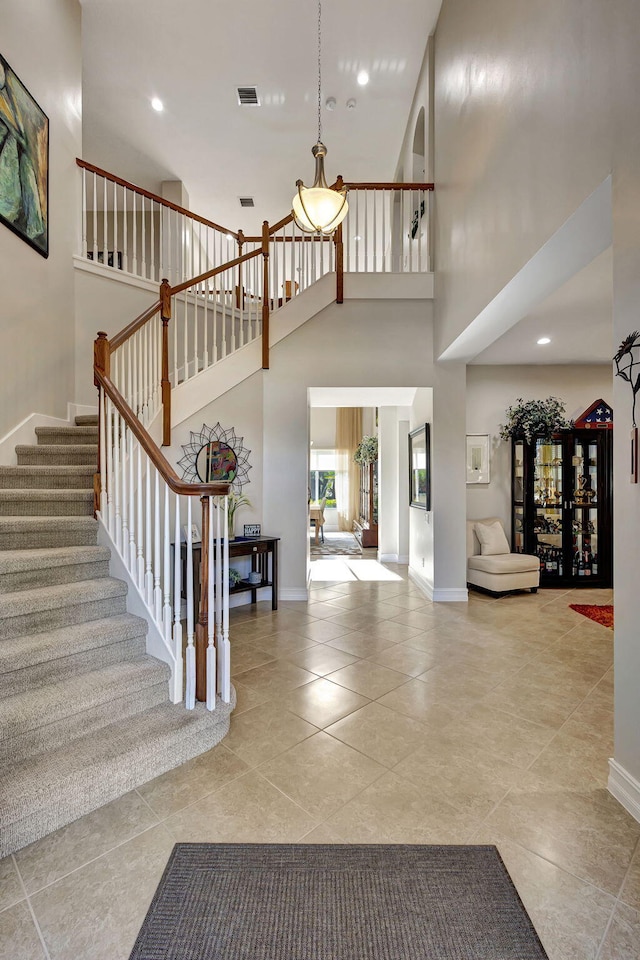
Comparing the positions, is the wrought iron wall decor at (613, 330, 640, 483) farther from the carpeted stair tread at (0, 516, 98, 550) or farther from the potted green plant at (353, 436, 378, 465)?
the potted green plant at (353, 436, 378, 465)

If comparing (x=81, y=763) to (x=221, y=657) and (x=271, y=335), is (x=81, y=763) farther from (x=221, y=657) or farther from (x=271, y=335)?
(x=271, y=335)

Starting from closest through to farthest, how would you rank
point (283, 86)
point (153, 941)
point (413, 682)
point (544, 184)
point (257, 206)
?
point (153, 941)
point (544, 184)
point (413, 682)
point (283, 86)
point (257, 206)

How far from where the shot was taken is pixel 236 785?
2.06 m

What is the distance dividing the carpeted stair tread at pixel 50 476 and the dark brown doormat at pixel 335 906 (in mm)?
2525

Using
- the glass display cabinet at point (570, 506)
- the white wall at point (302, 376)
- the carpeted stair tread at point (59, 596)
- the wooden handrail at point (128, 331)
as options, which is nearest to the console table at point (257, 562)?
the white wall at point (302, 376)

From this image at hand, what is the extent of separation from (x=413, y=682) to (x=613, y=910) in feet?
5.50


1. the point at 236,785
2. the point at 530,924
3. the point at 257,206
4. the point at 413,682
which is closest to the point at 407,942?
the point at 530,924

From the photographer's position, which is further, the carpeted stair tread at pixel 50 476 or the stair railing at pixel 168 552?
the carpeted stair tread at pixel 50 476

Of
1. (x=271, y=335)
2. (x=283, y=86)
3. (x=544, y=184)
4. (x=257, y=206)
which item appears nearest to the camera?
(x=544, y=184)

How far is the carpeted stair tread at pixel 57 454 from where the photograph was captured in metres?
3.77

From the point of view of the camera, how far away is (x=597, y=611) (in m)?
4.89

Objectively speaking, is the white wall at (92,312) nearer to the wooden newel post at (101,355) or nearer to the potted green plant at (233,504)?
the potted green plant at (233,504)

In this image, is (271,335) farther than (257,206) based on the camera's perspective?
No

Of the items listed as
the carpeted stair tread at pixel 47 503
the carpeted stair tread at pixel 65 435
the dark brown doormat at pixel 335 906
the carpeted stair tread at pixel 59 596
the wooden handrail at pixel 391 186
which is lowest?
the dark brown doormat at pixel 335 906
